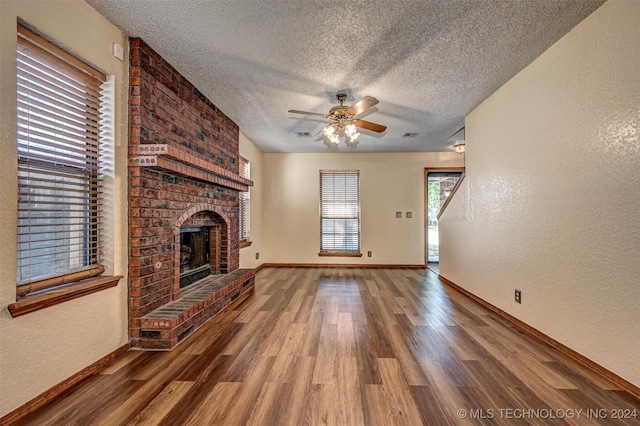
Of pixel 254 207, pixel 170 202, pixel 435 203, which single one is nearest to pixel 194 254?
pixel 170 202

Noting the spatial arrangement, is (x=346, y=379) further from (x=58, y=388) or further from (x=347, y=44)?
(x=347, y=44)

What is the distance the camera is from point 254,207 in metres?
5.37

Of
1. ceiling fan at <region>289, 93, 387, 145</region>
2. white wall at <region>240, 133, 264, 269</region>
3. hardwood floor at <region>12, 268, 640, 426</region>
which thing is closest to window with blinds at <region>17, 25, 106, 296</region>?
hardwood floor at <region>12, 268, 640, 426</region>

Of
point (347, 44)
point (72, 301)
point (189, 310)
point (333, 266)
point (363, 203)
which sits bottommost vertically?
point (333, 266)

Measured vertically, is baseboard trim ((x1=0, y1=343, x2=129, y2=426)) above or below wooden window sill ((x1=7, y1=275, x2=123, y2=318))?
below

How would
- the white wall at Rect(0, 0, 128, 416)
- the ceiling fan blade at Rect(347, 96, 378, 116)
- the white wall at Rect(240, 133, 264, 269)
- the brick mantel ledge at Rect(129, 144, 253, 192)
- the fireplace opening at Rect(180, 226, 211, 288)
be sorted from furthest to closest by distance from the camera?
the white wall at Rect(240, 133, 264, 269), the fireplace opening at Rect(180, 226, 211, 288), the ceiling fan blade at Rect(347, 96, 378, 116), the brick mantel ledge at Rect(129, 144, 253, 192), the white wall at Rect(0, 0, 128, 416)

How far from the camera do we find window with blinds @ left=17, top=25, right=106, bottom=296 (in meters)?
1.48

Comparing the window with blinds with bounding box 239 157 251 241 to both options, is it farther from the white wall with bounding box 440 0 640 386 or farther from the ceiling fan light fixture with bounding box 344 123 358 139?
the white wall with bounding box 440 0 640 386

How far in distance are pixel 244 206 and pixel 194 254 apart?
177 cm

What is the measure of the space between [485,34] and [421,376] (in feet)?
8.39

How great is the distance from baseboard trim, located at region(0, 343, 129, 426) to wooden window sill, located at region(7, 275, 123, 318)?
19.7 inches

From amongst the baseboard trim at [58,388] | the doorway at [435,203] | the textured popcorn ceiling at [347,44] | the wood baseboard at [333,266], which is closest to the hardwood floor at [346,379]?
the baseboard trim at [58,388]

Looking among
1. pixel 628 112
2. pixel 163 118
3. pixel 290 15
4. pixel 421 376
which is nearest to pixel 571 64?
pixel 628 112

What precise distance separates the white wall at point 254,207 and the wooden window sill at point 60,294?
2.75 metres
